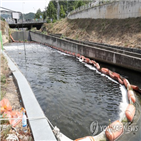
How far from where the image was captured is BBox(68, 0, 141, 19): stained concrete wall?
19.9m

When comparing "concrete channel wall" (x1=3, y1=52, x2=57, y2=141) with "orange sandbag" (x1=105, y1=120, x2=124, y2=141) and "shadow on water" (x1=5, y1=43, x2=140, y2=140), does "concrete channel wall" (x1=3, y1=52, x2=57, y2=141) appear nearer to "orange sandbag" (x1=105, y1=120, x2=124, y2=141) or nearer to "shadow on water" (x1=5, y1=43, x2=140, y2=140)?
"shadow on water" (x1=5, y1=43, x2=140, y2=140)

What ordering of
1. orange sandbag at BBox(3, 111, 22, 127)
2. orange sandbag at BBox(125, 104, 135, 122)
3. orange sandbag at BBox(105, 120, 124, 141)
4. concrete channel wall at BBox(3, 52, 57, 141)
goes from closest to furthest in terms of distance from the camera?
concrete channel wall at BBox(3, 52, 57, 141)
orange sandbag at BBox(3, 111, 22, 127)
orange sandbag at BBox(105, 120, 124, 141)
orange sandbag at BBox(125, 104, 135, 122)

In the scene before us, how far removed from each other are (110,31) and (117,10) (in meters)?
3.44

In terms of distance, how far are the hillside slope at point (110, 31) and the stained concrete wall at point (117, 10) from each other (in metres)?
0.69

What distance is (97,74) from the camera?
518 inches

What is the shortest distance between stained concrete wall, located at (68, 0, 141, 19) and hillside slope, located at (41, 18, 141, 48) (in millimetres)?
693

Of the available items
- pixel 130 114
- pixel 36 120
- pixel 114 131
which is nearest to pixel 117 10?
pixel 130 114

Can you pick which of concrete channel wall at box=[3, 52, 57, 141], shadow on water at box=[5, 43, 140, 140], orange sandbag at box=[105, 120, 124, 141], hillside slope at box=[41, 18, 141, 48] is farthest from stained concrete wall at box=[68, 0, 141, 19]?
concrete channel wall at box=[3, 52, 57, 141]

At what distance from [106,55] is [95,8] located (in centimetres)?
1709

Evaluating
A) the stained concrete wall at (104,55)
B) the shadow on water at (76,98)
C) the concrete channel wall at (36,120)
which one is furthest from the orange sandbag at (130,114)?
the stained concrete wall at (104,55)

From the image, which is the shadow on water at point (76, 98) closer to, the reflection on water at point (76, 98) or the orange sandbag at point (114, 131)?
the reflection on water at point (76, 98)

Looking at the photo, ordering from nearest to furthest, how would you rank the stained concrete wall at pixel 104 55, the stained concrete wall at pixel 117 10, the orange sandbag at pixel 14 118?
1. the orange sandbag at pixel 14 118
2. the stained concrete wall at pixel 104 55
3. the stained concrete wall at pixel 117 10

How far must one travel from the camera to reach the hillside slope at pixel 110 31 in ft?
60.8

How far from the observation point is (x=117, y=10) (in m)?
23.2
